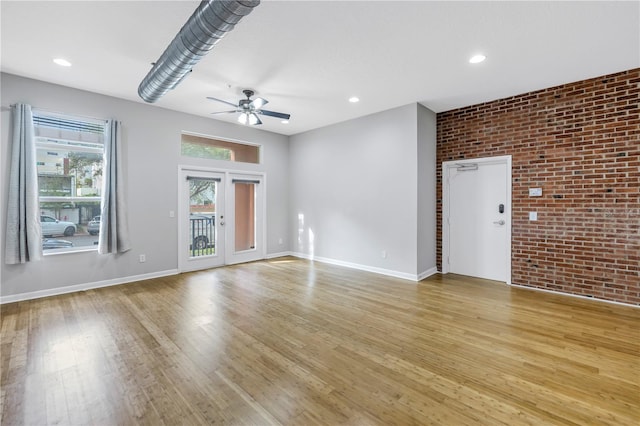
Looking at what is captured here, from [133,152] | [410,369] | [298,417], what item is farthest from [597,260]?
[133,152]

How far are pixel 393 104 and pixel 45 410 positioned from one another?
532 centimetres

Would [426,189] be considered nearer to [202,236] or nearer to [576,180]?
[576,180]

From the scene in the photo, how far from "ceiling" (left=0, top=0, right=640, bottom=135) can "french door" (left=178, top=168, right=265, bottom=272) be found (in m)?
1.77

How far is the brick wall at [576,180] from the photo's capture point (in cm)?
365

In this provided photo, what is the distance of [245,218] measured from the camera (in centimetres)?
644

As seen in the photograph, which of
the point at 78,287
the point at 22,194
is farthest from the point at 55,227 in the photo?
the point at 78,287

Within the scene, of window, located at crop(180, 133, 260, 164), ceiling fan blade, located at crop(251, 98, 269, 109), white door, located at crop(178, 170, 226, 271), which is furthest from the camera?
window, located at crop(180, 133, 260, 164)

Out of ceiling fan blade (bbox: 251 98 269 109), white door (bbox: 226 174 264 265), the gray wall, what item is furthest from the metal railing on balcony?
the gray wall

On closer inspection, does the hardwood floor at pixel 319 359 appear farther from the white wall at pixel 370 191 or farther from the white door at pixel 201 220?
the white door at pixel 201 220

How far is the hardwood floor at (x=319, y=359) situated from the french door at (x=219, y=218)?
160 cm

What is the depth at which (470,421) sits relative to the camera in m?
1.73

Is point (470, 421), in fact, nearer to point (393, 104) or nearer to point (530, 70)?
point (530, 70)

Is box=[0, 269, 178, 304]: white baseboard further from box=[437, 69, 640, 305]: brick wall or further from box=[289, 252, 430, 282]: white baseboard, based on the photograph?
box=[437, 69, 640, 305]: brick wall

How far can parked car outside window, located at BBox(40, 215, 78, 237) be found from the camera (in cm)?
411
